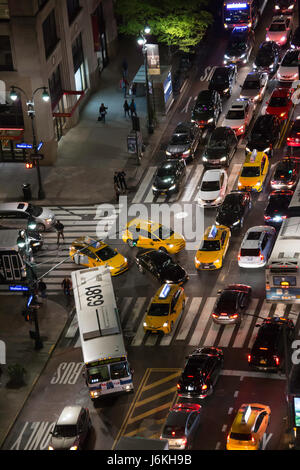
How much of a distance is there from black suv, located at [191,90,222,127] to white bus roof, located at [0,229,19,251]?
908 inches

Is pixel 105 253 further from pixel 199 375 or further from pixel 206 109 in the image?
pixel 206 109

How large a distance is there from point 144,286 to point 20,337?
8436 millimetres

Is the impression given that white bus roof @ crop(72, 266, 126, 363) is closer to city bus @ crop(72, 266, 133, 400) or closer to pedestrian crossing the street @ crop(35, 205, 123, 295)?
city bus @ crop(72, 266, 133, 400)

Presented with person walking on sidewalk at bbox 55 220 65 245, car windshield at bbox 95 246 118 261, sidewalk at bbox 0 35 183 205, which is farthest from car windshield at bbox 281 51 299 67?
car windshield at bbox 95 246 118 261

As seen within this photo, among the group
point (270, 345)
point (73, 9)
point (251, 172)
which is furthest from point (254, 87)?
point (270, 345)

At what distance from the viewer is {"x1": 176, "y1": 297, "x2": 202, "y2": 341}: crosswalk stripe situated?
51.3 metres

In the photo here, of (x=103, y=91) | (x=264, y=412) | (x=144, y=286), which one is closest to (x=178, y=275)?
(x=144, y=286)

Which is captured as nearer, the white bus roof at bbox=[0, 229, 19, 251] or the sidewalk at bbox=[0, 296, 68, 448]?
the sidewalk at bbox=[0, 296, 68, 448]

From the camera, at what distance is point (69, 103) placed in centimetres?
7706

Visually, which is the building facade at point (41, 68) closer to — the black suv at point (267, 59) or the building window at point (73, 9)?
the building window at point (73, 9)

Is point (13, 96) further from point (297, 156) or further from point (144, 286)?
point (297, 156)

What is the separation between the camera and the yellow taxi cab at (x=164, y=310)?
5116cm

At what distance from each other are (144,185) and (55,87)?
11.6 m

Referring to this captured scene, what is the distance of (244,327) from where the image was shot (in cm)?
5134
